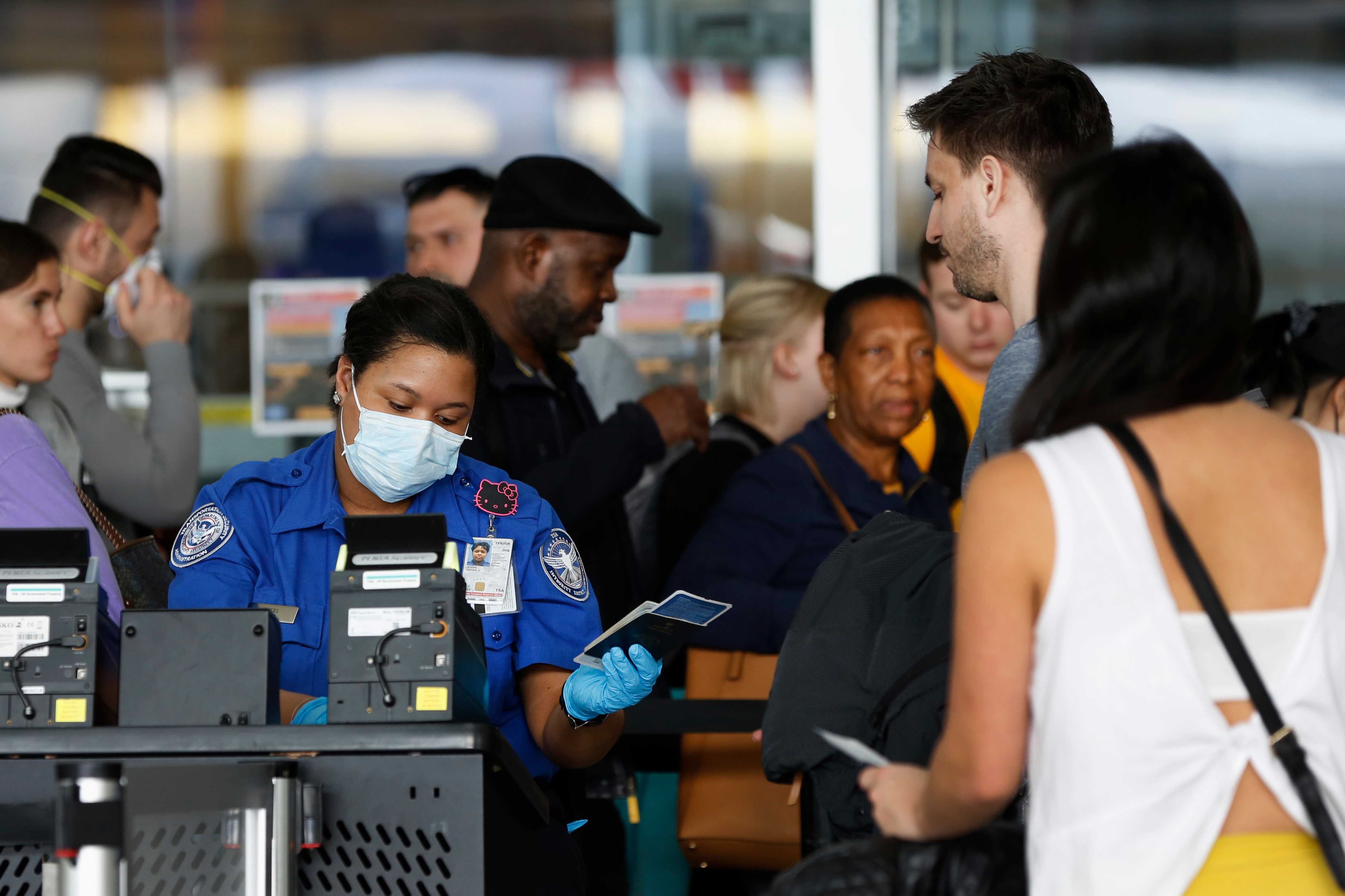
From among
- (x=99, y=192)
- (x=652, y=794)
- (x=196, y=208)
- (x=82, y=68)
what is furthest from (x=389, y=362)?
(x=82, y=68)

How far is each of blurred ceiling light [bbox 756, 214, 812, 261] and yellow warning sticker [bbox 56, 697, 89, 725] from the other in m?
3.87

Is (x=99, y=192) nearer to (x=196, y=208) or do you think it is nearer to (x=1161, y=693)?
(x=196, y=208)

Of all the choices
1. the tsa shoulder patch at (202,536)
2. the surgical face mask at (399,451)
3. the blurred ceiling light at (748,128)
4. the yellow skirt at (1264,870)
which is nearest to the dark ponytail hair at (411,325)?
the surgical face mask at (399,451)

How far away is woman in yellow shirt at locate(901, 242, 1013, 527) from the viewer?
3.64 m

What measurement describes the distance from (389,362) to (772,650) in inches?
42.3

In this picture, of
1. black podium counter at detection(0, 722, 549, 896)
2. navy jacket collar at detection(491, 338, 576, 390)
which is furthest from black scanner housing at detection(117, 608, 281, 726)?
navy jacket collar at detection(491, 338, 576, 390)

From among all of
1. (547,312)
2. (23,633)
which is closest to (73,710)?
(23,633)

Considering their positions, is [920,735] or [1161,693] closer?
[1161,693]

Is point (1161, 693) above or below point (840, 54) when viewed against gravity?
below

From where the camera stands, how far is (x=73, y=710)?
174 cm

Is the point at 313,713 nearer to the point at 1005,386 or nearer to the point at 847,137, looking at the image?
the point at 1005,386

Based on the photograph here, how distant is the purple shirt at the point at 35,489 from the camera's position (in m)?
2.24

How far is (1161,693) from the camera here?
4.45 ft

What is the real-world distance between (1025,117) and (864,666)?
0.81 m
